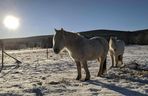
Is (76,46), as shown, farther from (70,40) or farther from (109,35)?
(109,35)

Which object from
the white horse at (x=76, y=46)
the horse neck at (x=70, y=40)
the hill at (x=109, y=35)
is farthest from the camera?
the hill at (x=109, y=35)

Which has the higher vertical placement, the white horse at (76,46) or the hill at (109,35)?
the hill at (109,35)

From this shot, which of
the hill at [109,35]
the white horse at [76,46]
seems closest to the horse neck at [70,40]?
the white horse at [76,46]

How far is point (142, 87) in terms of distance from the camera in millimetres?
8555

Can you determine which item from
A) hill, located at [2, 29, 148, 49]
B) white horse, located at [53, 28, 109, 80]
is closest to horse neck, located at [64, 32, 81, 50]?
white horse, located at [53, 28, 109, 80]

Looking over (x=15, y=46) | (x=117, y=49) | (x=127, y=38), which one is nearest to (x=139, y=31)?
(x=127, y=38)

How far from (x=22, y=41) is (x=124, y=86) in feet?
178

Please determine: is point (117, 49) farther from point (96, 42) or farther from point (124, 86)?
point (124, 86)

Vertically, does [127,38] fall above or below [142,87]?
above

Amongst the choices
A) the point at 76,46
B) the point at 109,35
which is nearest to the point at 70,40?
the point at 76,46

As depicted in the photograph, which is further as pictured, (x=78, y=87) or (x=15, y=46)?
(x=15, y=46)

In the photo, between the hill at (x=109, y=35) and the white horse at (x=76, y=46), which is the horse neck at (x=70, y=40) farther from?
the hill at (x=109, y=35)

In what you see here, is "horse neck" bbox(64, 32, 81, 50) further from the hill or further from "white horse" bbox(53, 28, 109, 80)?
the hill

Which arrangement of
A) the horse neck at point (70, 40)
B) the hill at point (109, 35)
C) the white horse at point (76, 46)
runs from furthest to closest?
the hill at point (109, 35)
the horse neck at point (70, 40)
the white horse at point (76, 46)
